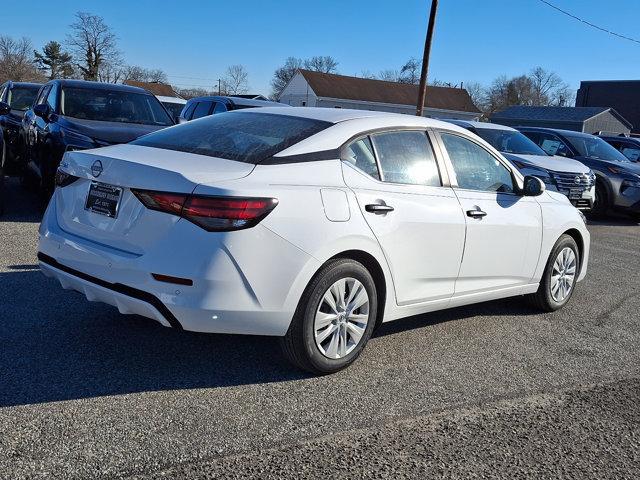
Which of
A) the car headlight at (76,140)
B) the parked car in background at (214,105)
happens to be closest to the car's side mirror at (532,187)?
the car headlight at (76,140)

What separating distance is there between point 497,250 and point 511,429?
185 cm

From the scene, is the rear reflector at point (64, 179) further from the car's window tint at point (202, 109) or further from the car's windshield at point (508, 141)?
the car's windshield at point (508, 141)

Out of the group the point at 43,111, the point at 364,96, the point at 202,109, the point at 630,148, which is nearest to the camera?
the point at 43,111

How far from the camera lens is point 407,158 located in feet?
14.9

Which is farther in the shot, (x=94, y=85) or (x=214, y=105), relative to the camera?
(x=214, y=105)

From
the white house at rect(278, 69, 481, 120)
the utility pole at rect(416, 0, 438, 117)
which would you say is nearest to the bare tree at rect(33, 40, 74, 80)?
the white house at rect(278, 69, 481, 120)

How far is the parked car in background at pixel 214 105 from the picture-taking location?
493 inches

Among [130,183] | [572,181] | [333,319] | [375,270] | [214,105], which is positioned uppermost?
[214,105]

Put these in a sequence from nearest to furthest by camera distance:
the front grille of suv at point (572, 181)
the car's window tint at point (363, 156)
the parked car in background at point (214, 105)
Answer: the car's window tint at point (363, 156) < the front grille of suv at point (572, 181) < the parked car in background at point (214, 105)

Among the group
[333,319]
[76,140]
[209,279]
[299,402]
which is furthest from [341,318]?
[76,140]

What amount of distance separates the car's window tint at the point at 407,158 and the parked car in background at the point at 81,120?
4.50 metres

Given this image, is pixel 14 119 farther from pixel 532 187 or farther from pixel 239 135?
pixel 532 187

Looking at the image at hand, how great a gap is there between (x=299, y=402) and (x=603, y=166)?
1176 centimetres

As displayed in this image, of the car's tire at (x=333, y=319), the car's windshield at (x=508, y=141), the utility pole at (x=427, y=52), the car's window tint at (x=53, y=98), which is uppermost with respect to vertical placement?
the utility pole at (x=427, y=52)
